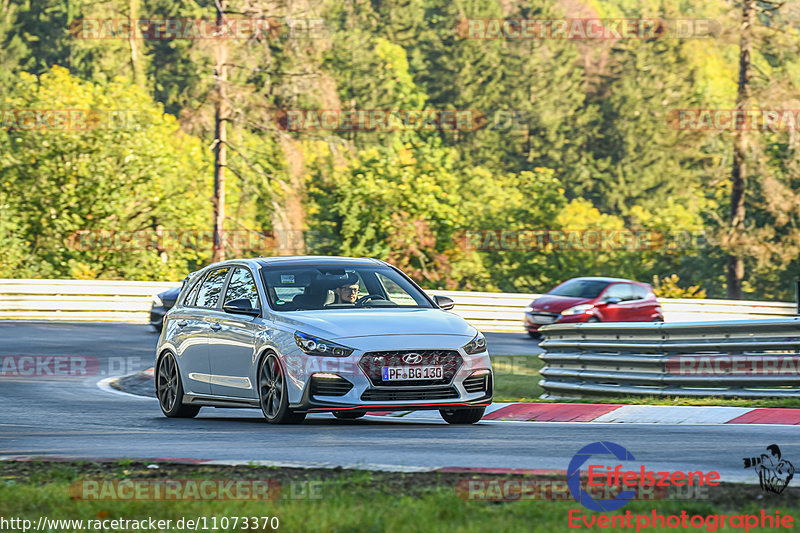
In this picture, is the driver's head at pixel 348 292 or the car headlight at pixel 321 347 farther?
the driver's head at pixel 348 292

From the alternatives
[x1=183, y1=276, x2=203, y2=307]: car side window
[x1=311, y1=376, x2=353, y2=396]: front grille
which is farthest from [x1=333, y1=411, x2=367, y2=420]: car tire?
[x1=183, y1=276, x2=203, y2=307]: car side window

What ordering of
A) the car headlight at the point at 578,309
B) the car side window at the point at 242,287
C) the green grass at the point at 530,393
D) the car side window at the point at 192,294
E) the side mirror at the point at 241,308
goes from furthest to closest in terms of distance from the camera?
the car headlight at the point at 578,309, the car side window at the point at 192,294, the green grass at the point at 530,393, the car side window at the point at 242,287, the side mirror at the point at 241,308

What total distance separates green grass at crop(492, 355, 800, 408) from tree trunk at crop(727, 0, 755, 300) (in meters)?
24.5

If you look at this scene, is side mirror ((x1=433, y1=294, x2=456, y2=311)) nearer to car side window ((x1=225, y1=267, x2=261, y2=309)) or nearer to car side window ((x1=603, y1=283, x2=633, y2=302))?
car side window ((x1=225, y1=267, x2=261, y2=309))

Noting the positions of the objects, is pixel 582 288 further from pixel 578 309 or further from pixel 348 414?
pixel 348 414

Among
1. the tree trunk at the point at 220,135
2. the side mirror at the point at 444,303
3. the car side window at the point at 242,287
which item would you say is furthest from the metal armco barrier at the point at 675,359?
the tree trunk at the point at 220,135

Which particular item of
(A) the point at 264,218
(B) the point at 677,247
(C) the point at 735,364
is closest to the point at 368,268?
(C) the point at 735,364

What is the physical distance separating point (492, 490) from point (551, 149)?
7278 cm

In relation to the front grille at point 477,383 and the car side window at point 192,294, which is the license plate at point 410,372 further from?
the car side window at point 192,294

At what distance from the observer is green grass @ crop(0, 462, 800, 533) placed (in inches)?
238

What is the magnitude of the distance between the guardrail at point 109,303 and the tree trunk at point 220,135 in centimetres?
562

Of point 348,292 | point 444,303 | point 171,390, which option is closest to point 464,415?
point 444,303

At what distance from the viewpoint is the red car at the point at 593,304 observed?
28812 mm

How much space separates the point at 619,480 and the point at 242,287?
19.9 feet
